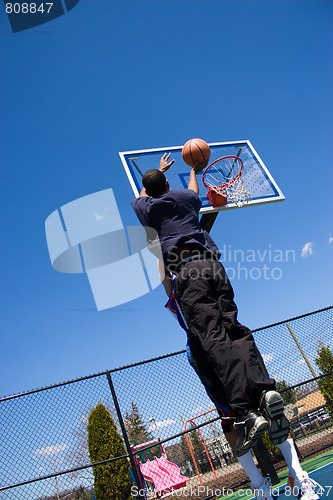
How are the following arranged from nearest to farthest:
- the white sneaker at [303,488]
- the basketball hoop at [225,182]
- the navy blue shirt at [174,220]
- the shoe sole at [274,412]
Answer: the shoe sole at [274,412]
the white sneaker at [303,488]
the navy blue shirt at [174,220]
the basketball hoop at [225,182]

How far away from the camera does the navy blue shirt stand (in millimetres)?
2207

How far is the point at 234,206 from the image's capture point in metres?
4.96

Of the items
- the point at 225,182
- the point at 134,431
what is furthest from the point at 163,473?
the point at 225,182

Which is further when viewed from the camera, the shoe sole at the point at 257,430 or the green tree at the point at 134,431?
the green tree at the point at 134,431

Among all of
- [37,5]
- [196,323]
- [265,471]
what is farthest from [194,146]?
[37,5]

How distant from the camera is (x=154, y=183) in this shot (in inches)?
98.0

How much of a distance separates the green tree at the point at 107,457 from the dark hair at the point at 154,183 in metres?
5.29

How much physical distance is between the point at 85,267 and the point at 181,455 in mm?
5274

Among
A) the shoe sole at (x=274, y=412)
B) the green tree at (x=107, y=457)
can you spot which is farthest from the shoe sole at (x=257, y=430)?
the green tree at (x=107, y=457)

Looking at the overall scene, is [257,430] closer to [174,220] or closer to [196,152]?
[174,220]

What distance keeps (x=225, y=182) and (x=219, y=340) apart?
3.86m

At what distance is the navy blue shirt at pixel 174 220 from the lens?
221cm

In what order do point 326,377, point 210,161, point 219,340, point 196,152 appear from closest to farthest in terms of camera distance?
point 219,340, point 196,152, point 210,161, point 326,377

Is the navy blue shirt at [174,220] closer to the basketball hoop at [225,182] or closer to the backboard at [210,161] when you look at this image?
the backboard at [210,161]
